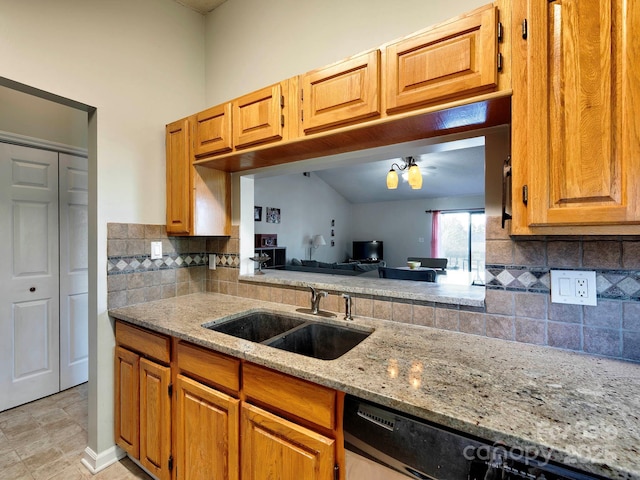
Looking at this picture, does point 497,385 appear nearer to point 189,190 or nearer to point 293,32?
point 189,190

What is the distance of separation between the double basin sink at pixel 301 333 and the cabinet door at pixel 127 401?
536 mm

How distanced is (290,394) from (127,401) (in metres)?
1.21

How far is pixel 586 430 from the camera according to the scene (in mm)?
646

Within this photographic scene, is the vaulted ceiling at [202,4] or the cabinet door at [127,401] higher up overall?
the vaulted ceiling at [202,4]

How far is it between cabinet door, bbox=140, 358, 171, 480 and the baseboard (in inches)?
12.5

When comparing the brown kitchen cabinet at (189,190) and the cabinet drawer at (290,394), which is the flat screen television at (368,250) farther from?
the cabinet drawer at (290,394)

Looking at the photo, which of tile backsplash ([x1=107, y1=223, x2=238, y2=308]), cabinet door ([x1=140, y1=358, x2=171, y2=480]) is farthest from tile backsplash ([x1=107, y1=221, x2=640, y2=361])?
cabinet door ([x1=140, y1=358, x2=171, y2=480])

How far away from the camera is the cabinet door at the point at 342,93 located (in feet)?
3.89

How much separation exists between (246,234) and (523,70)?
66.7 inches

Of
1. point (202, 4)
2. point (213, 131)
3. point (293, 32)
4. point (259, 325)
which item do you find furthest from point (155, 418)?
point (202, 4)

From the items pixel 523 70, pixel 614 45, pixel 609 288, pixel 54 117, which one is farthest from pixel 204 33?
pixel 609 288

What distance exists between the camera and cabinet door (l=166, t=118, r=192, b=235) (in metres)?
1.83

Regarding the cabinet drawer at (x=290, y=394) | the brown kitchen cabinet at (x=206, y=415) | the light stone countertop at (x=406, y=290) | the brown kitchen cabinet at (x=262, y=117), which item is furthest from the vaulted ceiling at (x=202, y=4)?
the cabinet drawer at (x=290, y=394)

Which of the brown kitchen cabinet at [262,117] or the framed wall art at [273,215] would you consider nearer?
the brown kitchen cabinet at [262,117]
